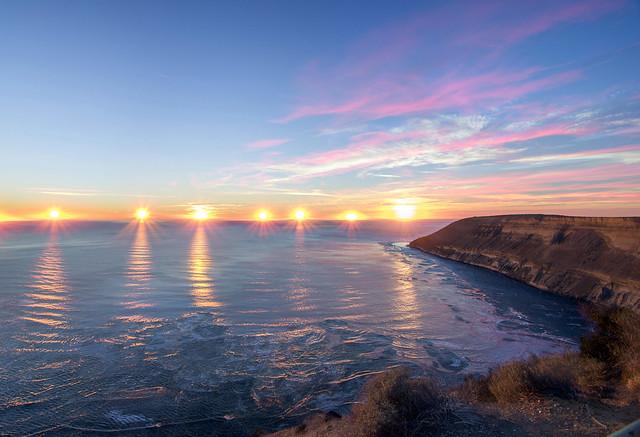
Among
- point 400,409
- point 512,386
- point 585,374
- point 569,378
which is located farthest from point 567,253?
point 400,409

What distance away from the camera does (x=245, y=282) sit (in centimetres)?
4481

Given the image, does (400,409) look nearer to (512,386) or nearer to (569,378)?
(512,386)

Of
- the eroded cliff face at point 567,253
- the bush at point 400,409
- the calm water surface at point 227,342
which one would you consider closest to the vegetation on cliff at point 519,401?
the bush at point 400,409

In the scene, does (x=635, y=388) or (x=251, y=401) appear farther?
(x=251, y=401)

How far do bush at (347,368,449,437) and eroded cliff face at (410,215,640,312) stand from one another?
3113cm

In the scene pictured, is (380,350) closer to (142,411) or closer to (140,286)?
(142,411)

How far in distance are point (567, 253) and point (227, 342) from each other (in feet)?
156

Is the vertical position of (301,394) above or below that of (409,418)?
below

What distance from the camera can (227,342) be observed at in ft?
72.6

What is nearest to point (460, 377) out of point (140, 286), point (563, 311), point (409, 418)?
point (409, 418)

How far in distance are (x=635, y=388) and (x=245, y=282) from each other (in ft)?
125

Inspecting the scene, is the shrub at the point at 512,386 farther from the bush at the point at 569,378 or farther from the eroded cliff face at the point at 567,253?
the eroded cliff face at the point at 567,253

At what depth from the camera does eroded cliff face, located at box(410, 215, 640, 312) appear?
38.0 metres

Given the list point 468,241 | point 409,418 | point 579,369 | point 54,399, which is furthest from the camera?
Result: point 468,241
